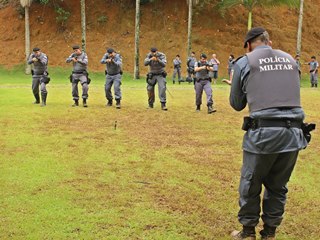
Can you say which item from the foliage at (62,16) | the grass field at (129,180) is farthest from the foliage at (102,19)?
the grass field at (129,180)

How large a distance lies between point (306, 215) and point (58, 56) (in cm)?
3303

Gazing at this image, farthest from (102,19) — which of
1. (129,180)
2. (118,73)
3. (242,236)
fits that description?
(242,236)

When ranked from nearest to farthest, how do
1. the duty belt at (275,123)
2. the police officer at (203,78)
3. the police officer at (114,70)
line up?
the duty belt at (275,123) → the police officer at (203,78) → the police officer at (114,70)

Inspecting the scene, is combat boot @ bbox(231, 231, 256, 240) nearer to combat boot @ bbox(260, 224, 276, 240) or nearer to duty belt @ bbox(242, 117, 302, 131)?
Answer: combat boot @ bbox(260, 224, 276, 240)

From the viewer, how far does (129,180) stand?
6871 millimetres

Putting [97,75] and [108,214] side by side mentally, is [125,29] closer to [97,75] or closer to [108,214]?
[97,75]

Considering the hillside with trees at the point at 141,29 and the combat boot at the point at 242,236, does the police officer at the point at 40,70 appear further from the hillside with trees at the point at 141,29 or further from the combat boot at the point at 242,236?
the hillside with trees at the point at 141,29

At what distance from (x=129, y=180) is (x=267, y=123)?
3.09 metres

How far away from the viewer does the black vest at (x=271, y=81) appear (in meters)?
4.28

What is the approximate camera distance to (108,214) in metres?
5.41

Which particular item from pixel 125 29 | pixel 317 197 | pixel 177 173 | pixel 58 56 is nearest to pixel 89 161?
pixel 177 173

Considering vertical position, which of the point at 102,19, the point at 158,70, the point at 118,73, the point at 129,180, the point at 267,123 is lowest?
the point at 129,180

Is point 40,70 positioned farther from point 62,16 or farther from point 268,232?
point 62,16

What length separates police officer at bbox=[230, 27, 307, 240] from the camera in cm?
427
